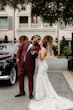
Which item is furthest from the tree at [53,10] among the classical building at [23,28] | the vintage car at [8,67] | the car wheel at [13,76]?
the classical building at [23,28]

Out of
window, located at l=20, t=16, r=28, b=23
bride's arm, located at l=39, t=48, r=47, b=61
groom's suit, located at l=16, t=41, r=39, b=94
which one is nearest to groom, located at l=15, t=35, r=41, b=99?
groom's suit, located at l=16, t=41, r=39, b=94

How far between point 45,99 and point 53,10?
11388mm

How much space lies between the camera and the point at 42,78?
30.4ft

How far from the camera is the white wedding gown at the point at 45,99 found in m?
8.02

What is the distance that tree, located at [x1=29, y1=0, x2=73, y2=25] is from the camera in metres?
18.8

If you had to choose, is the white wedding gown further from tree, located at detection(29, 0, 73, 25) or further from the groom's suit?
tree, located at detection(29, 0, 73, 25)

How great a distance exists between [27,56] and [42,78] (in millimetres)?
1045

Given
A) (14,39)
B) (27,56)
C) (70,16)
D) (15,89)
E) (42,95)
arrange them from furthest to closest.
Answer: (14,39) → (70,16) → (15,89) → (27,56) → (42,95)

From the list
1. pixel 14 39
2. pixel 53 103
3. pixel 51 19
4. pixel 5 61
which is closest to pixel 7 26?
pixel 14 39

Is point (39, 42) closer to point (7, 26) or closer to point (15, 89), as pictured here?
point (15, 89)

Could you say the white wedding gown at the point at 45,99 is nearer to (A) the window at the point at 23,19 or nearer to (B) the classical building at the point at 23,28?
(B) the classical building at the point at 23,28

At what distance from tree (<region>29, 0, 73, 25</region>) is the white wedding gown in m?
9.78

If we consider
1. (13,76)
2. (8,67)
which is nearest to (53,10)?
(13,76)

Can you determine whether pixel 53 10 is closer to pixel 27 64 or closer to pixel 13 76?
pixel 13 76
